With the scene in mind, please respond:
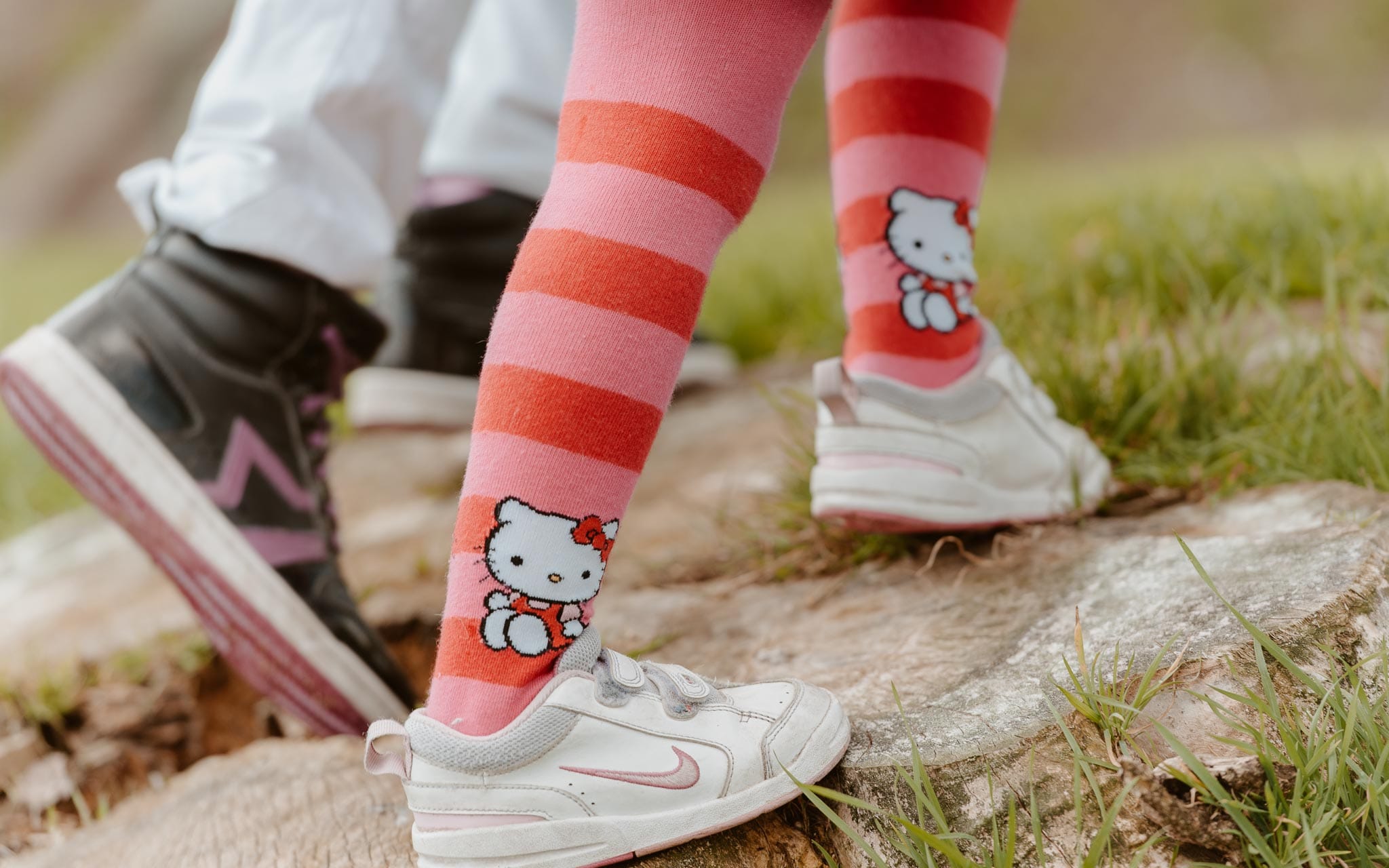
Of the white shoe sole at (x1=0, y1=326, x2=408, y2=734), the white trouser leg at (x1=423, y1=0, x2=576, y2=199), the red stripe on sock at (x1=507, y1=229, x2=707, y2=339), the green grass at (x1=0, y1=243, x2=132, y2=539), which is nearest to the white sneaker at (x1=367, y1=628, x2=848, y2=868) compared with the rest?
the red stripe on sock at (x1=507, y1=229, x2=707, y2=339)

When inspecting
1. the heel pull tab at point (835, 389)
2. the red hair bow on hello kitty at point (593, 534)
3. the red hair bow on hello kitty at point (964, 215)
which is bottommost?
the red hair bow on hello kitty at point (593, 534)

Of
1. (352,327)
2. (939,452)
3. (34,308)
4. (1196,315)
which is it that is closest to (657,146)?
(939,452)

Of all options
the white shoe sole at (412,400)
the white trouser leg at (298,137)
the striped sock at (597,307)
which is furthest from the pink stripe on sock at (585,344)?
the white shoe sole at (412,400)

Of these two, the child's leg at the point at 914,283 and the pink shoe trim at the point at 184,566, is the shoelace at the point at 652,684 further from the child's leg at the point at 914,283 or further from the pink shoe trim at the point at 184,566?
the pink shoe trim at the point at 184,566

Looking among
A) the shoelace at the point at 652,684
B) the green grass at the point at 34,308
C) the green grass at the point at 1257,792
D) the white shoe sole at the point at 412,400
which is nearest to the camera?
the green grass at the point at 1257,792

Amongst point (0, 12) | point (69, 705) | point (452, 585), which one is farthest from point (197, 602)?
point (0, 12)

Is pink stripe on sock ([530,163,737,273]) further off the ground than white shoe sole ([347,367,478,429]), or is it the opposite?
pink stripe on sock ([530,163,737,273])

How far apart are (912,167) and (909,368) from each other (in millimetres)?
181

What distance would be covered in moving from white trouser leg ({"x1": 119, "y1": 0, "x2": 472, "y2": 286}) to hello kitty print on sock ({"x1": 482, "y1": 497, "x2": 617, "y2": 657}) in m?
0.50

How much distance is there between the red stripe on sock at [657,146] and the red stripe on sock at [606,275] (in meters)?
0.05

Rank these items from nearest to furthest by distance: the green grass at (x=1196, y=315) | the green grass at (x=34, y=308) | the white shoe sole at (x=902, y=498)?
the white shoe sole at (x=902, y=498) < the green grass at (x=1196, y=315) < the green grass at (x=34, y=308)

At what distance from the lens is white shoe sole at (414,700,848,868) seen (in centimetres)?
68

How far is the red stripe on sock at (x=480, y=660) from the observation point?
2.24ft

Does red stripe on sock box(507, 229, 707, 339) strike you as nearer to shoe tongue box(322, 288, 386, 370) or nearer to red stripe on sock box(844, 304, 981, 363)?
red stripe on sock box(844, 304, 981, 363)
